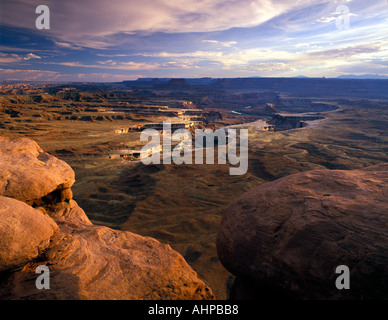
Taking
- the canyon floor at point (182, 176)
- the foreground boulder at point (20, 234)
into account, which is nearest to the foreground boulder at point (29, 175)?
the foreground boulder at point (20, 234)

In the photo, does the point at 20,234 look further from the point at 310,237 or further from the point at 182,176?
the point at 182,176

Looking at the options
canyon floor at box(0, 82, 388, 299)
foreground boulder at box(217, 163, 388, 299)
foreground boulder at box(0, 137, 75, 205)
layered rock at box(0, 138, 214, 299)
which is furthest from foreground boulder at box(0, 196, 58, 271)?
canyon floor at box(0, 82, 388, 299)

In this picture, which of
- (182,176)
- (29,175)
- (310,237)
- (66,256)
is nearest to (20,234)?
(66,256)

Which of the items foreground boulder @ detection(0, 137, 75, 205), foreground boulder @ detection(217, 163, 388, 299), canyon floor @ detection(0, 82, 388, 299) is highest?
foreground boulder @ detection(0, 137, 75, 205)

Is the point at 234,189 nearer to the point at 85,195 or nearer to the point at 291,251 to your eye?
the point at 85,195

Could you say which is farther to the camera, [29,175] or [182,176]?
[182,176]

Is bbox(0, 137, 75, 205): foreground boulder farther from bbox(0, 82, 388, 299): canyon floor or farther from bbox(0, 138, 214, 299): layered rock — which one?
bbox(0, 82, 388, 299): canyon floor

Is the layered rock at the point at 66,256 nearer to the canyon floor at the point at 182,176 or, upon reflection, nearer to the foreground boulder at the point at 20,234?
the foreground boulder at the point at 20,234
